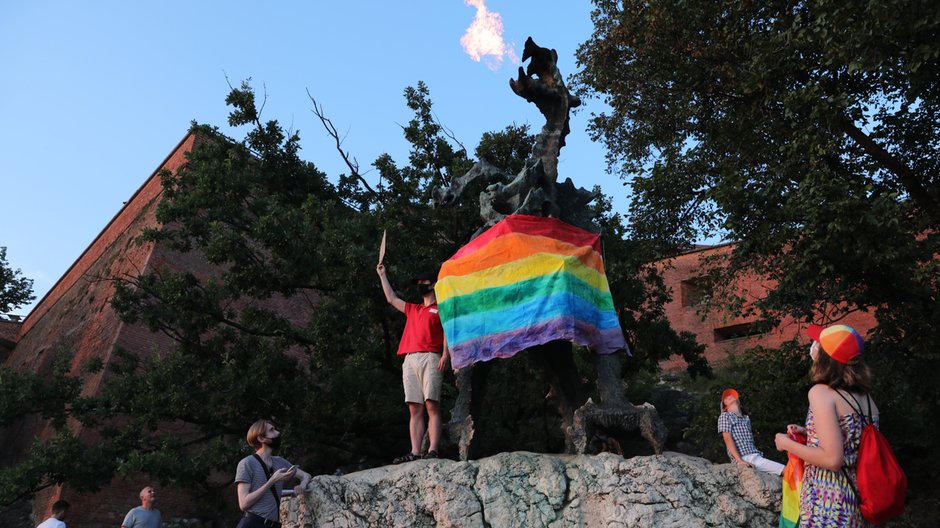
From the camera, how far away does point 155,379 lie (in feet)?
38.7

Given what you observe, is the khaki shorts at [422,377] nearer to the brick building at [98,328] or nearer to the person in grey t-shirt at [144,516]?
the person in grey t-shirt at [144,516]

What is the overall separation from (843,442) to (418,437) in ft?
9.81

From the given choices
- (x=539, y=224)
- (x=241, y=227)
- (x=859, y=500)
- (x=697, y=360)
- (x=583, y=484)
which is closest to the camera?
(x=859, y=500)

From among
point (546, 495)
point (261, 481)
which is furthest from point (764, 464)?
point (261, 481)

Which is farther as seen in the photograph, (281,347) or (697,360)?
(697,360)

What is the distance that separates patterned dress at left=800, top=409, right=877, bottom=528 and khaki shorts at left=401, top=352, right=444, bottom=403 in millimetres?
2757

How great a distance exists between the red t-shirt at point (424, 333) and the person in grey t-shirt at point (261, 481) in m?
1.28

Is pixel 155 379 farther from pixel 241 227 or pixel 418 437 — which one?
pixel 418 437

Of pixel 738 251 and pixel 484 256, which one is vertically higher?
pixel 738 251

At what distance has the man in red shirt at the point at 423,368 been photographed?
5711mm

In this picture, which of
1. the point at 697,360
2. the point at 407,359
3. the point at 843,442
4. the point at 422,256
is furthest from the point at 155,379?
the point at 843,442

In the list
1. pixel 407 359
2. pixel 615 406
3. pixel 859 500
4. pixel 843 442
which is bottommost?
pixel 859 500

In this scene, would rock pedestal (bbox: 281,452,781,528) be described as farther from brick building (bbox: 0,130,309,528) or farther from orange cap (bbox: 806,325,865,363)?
brick building (bbox: 0,130,309,528)

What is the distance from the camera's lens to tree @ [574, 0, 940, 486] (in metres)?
8.85
